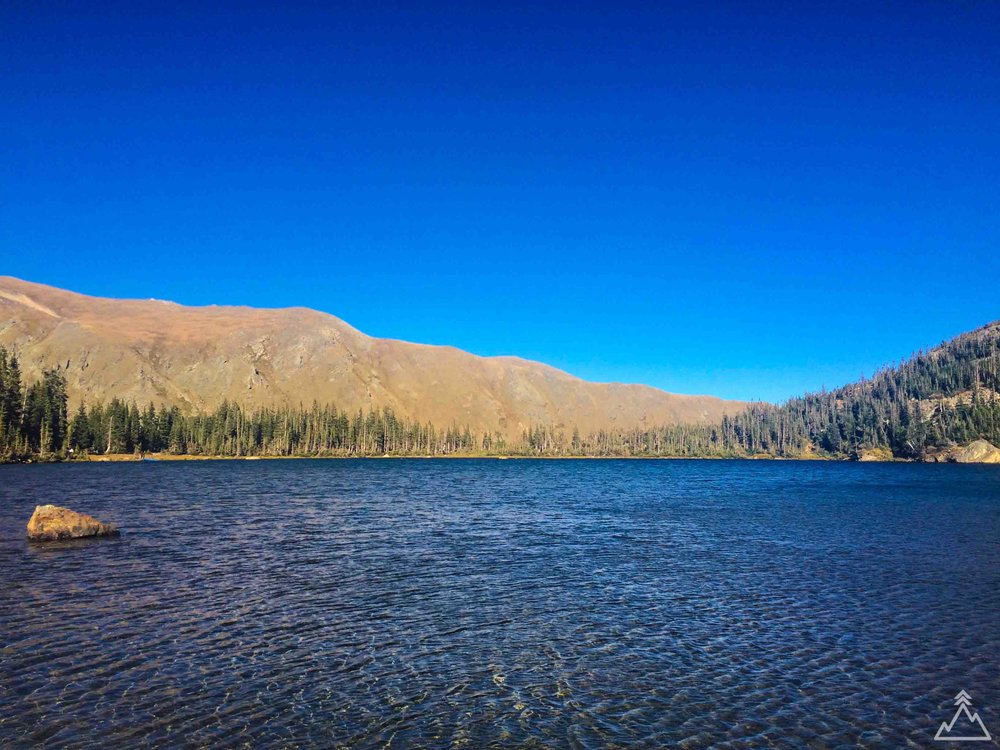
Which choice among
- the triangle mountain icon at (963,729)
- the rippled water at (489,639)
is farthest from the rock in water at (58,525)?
the triangle mountain icon at (963,729)

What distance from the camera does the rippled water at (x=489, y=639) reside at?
15398 millimetres

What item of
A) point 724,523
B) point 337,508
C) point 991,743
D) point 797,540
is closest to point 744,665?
point 991,743

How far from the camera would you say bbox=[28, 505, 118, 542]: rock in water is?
40.1 metres

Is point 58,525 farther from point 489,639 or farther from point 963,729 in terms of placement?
point 963,729

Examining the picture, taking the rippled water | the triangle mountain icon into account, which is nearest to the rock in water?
the rippled water

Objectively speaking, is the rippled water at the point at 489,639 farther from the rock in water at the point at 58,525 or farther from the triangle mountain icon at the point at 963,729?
the rock in water at the point at 58,525

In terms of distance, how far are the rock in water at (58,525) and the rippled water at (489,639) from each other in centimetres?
191

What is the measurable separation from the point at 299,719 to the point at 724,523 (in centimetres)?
5009

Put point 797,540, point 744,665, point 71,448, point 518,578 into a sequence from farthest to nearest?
point 71,448 < point 797,540 < point 518,578 < point 744,665

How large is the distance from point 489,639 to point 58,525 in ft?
111

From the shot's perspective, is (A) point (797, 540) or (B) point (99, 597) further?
(A) point (797, 540)

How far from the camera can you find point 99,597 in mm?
26391

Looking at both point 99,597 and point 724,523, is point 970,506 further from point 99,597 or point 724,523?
point 99,597

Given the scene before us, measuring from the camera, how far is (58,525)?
133 feet
